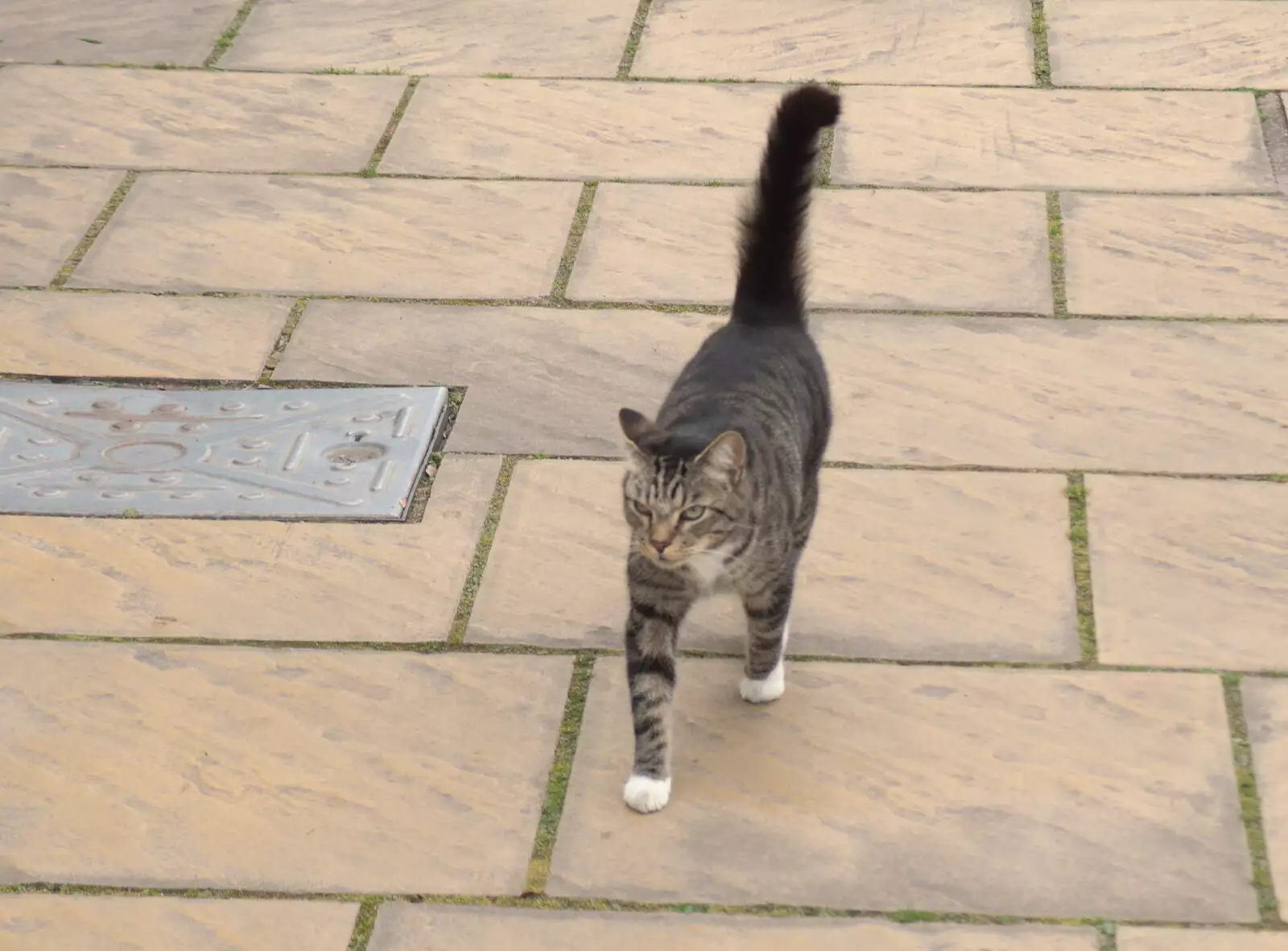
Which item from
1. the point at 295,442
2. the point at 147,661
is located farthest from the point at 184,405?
the point at 147,661

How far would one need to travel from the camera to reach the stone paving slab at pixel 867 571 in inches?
148

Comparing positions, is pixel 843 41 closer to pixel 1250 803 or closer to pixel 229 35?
pixel 229 35

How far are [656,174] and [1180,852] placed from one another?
303 cm

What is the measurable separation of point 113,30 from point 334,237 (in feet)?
6.30

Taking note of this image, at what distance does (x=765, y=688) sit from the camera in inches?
140

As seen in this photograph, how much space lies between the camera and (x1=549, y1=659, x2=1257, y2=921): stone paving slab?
3.12m

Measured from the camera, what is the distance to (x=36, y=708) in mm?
3604

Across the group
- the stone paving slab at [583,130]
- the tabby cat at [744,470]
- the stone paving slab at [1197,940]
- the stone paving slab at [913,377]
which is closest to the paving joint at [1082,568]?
the stone paving slab at [913,377]

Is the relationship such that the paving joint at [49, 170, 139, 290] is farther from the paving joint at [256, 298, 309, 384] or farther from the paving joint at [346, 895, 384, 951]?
the paving joint at [346, 895, 384, 951]

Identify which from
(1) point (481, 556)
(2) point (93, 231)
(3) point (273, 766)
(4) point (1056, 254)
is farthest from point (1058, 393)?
(2) point (93, 231)

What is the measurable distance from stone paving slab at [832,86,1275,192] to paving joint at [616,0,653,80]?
Result: 822mm

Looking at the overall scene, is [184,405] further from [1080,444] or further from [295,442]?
[1080,444]

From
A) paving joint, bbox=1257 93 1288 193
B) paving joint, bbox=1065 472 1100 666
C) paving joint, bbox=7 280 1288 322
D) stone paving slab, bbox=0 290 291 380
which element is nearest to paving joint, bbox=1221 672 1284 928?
paving joint, bbox=1065 472 1100 666

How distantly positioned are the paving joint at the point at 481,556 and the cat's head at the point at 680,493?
1.91ft
